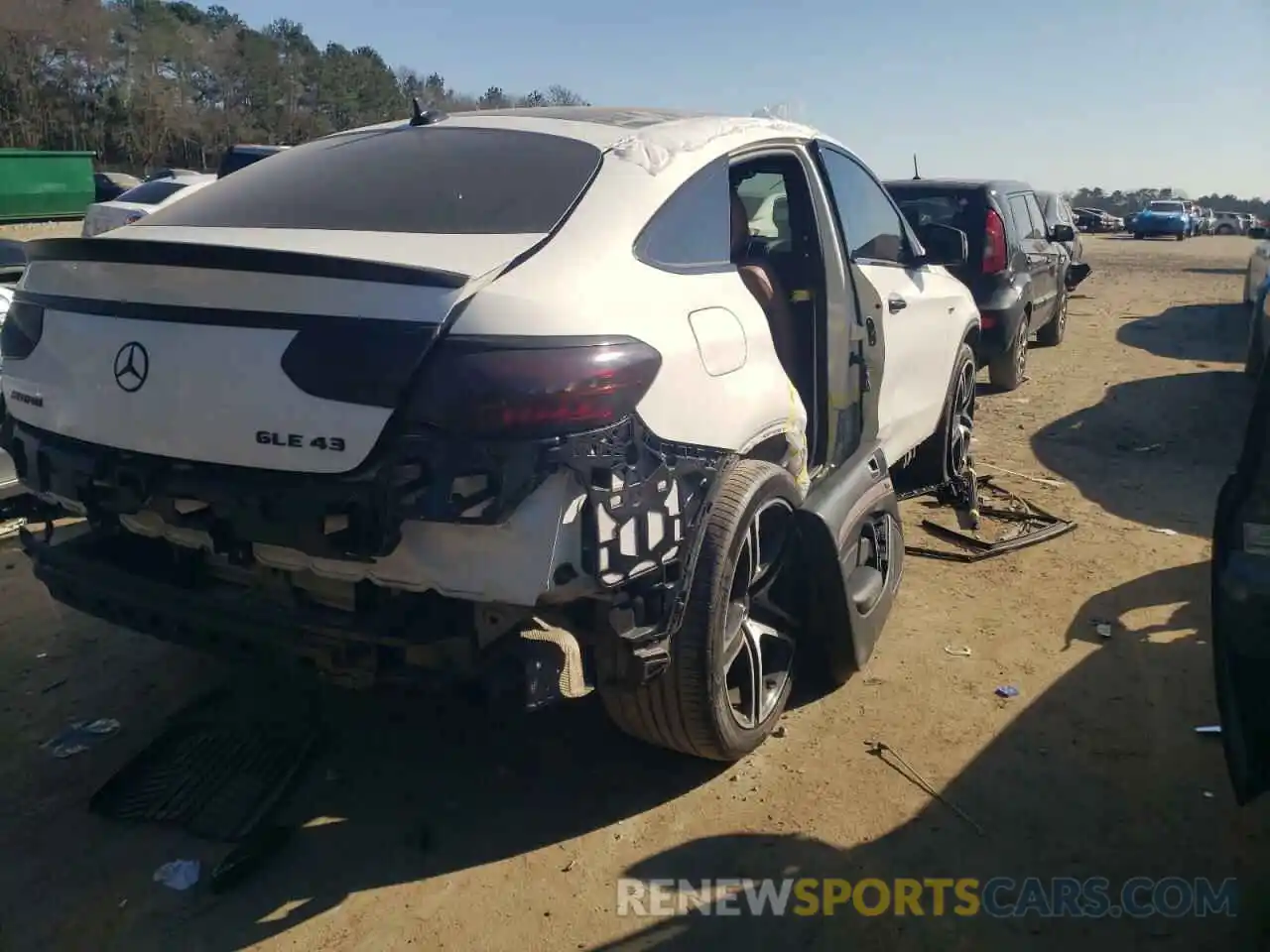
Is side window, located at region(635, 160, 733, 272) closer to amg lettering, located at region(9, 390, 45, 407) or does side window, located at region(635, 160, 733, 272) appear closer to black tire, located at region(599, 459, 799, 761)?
black tire, located at region(599, 459, 799, 761)

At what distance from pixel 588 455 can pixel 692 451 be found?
45 cm

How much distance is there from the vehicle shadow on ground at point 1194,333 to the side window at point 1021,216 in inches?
96.0

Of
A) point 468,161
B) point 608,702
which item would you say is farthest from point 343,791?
point 468,161

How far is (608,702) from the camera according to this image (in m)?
2.79

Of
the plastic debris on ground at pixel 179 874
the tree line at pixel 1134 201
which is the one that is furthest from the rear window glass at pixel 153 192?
the tree line at pixel 1134 201

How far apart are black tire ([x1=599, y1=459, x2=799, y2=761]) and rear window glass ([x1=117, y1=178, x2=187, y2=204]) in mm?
14313

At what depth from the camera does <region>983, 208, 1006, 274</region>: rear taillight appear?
8.48 meters

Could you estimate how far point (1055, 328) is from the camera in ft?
38.7

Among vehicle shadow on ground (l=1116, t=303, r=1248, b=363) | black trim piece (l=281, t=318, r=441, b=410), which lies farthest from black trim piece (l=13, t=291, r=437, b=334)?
vehicle shadow on ground (l=1116, t=303, r=1248, b=363)

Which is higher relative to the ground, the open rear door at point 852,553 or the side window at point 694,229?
the side window at point 694,229

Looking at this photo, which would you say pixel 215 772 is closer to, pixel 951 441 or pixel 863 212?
pixel 863 212

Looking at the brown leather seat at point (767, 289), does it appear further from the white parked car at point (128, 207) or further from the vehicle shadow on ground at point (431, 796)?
the white parked car at point (128, 207)

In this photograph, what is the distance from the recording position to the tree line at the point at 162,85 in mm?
46938

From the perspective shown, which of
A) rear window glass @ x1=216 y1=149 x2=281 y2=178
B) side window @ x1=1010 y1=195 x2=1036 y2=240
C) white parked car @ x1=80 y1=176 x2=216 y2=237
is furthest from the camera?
rear window glass @ x1=216 y1=149 x2=281 y2=178
